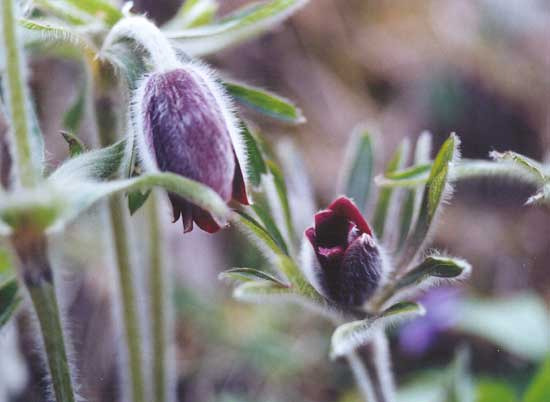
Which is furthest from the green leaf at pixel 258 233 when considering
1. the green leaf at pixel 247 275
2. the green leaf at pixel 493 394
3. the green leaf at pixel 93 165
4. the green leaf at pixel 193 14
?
the green leaf at pixel 493 394

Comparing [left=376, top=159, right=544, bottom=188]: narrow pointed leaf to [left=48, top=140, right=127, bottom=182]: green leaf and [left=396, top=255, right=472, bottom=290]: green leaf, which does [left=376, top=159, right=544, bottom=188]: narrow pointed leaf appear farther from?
[left=48, top=140, right=127, bottom=182]: green leaf

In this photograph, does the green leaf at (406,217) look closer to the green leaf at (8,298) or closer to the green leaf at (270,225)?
the green leaf at (270,225)

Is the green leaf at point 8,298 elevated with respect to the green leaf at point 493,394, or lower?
elevated

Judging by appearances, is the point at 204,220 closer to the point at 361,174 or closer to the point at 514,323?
the point at 361,174

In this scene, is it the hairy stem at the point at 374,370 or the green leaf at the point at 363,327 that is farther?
the hairy stem at the point at 374,370

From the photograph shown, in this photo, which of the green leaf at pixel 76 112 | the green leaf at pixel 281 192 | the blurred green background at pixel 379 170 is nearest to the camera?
the green leaf at pixel 281 192

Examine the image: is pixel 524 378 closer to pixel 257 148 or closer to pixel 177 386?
pixel 177 386
